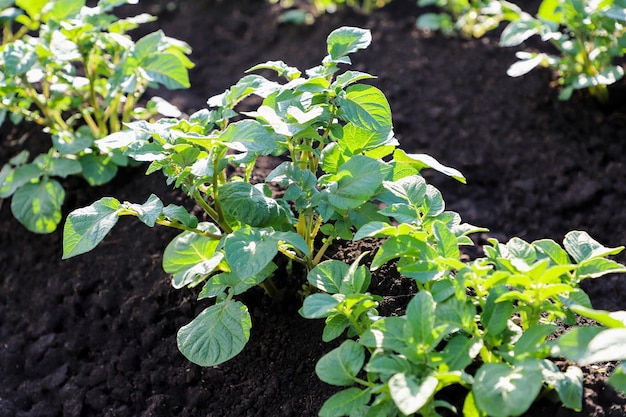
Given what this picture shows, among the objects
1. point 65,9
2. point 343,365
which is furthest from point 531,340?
point 65,9

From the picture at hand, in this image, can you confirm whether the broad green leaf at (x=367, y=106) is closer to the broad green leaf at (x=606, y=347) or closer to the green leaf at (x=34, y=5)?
the broad green leaf at (x=606, y=347)

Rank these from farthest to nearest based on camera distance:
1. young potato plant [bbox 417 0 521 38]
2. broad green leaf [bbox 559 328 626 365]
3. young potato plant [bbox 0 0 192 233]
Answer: young potato plant [bbox 417 0 521 38] → young potato plant [bbox 0 0 192 233] → broad green leaf [bbox 559 328 626 365]

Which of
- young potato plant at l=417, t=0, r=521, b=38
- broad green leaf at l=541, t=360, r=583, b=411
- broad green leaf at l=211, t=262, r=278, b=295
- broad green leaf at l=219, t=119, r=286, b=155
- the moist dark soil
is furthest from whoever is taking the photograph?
young potato plant at l=417, t=0, r=521, b=38

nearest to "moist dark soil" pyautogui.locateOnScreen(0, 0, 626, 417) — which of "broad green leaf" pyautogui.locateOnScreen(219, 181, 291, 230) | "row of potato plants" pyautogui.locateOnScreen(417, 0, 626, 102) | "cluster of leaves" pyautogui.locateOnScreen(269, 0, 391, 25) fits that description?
"cluster of leaves" pyautogui.locateOnScreen(269, 0, 391, 25)

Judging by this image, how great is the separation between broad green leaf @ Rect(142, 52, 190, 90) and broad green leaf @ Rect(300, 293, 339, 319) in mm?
1132

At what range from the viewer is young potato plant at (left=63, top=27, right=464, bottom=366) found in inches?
64.9

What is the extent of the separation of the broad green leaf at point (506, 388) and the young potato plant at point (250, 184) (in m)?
0.46

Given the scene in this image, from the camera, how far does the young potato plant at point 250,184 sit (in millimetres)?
1648

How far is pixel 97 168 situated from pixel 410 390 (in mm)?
1569

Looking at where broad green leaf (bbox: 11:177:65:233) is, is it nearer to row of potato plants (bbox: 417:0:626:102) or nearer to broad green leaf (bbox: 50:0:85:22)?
broad green leaf (bbox: 50:0:85:22)

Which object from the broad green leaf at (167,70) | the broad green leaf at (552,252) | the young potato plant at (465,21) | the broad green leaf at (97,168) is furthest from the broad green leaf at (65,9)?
the broad green leaf at (552,252)

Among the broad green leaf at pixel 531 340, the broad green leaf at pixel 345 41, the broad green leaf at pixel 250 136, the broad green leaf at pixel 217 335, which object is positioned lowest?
the broad green leaf at pixel 217 335

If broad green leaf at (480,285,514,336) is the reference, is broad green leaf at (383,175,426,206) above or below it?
above

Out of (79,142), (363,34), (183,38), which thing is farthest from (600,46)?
(183,38)
